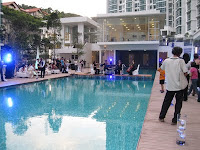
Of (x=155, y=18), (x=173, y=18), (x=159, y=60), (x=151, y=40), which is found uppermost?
(x=173, y=18)

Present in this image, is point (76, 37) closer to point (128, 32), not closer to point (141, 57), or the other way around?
point (128, 32)

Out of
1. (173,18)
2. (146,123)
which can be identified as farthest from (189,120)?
(173,18)

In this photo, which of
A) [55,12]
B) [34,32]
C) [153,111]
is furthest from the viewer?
[34,32]

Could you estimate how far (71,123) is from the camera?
584cm

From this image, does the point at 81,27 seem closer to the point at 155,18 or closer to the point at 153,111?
the point at 155,18

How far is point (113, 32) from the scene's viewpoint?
29.4 metres

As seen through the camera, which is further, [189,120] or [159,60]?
[159,60]

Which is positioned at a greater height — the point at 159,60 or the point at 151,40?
the point at 151,40

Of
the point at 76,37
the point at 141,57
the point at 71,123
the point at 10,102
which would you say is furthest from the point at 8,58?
the point at 141,57

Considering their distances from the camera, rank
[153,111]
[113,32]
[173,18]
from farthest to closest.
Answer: [173,18] → [113,32] → [153,111]

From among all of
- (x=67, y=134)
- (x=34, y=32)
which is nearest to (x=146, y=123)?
(x=67, y=134)

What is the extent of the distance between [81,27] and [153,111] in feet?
100

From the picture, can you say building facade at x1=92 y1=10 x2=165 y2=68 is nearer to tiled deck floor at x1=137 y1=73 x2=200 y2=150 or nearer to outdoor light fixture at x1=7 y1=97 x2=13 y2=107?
outdoor light fixture at x1=7 y1=97 x2=13 y2=107

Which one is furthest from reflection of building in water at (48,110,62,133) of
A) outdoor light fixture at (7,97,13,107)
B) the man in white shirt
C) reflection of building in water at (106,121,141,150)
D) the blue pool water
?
the man in white shirt
